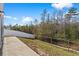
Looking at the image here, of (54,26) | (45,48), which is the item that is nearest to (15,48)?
(45,48)

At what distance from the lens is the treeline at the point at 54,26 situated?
4.28 metres

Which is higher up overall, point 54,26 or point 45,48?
point 54,26

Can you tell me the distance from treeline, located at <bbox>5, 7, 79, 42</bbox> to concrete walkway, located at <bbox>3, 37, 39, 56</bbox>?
0.13 m

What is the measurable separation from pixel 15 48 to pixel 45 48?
0.31 meters

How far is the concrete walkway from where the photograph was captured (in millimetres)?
4246

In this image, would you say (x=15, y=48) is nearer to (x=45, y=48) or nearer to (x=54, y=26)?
(x=45, y=48)

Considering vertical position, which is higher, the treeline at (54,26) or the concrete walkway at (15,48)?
the treeline at (54,26)

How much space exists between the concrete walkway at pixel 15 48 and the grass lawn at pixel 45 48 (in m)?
0.05

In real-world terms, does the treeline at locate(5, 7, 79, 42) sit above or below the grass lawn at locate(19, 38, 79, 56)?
above

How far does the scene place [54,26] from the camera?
4.31 m

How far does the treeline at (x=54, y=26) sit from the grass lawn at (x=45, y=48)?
0.08 metres

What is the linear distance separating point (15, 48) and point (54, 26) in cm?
47

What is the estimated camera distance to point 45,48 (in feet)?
14.0

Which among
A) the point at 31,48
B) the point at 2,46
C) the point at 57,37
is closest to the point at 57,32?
the point at 57,37
